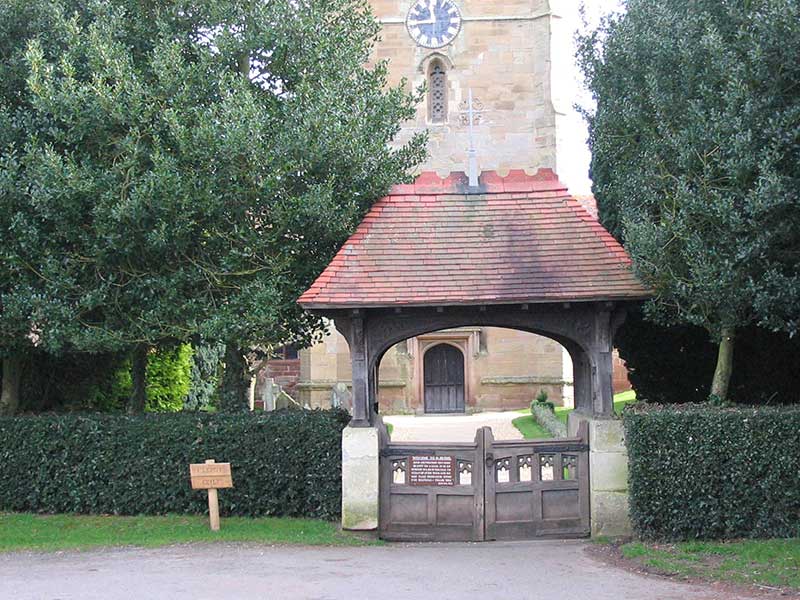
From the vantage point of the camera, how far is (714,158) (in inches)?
441

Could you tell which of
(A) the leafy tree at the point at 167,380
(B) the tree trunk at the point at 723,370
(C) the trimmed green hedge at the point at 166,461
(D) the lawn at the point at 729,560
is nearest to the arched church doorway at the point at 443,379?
(A) the leafy tree at the point at 167,380

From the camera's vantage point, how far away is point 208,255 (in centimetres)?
1340

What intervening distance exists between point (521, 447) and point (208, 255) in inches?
197

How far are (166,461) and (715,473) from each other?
701cm

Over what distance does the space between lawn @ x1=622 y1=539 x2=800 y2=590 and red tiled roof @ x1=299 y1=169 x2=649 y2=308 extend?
2.98 metres

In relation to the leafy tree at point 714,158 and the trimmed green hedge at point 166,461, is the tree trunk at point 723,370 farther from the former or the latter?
the trimmed green hedge at point 166,461

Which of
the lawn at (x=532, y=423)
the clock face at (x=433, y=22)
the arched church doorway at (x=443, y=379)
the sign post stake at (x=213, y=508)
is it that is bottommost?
the sign post stake at (x=213, y=508)

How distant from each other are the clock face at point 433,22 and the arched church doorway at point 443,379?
10.2 m

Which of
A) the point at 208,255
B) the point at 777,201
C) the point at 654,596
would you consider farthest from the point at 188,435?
the point at 777,201

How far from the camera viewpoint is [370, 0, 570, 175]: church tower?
102ft

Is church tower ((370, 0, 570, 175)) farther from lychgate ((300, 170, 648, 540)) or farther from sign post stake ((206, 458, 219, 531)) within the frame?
sign post stake ((206, 458, 219, 531))

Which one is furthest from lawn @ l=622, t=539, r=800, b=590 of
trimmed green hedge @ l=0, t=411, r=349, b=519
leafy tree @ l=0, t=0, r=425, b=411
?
leafy tree @ l=0, t=0, r=425, b=411

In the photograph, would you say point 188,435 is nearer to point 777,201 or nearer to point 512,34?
point 777,201

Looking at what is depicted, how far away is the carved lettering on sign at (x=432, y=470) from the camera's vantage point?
12.2 m
